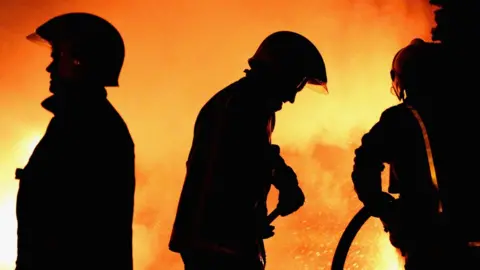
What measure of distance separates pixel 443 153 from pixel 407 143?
0.23 metres

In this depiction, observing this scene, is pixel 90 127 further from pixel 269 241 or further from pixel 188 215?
pixel 269 241

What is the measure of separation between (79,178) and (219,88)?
571 cm

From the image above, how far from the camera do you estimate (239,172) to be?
11.8 ft

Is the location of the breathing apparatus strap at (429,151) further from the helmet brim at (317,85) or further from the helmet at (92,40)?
the helmet at (92,40)

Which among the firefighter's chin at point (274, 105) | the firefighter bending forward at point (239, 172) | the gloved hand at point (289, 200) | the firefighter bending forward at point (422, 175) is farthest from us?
the gloved hand at point (289, 200)

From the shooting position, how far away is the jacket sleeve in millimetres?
3936

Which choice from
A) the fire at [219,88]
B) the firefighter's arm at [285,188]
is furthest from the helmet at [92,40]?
the fire at [219,88]

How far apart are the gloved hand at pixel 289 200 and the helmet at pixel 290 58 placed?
71cm

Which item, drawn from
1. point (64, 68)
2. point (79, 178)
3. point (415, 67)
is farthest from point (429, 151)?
point (64, 68)

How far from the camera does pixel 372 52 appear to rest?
9.55 m

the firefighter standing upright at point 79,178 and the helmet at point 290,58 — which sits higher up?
the helmet at point 290,58

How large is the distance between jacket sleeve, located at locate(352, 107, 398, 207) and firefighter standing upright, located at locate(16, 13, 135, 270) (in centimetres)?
149

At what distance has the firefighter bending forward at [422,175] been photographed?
355 centimetres

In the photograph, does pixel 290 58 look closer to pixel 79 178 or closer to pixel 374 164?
pixel 374 164
